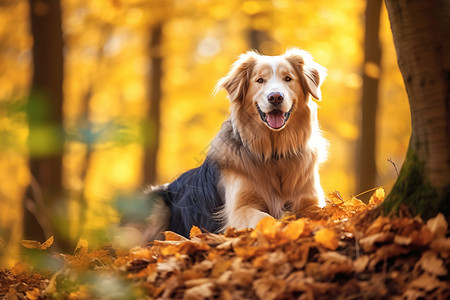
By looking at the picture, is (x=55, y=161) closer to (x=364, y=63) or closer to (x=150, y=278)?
(x=150, y=278)

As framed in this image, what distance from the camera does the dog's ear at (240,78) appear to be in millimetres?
4633

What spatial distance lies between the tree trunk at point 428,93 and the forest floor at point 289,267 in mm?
182

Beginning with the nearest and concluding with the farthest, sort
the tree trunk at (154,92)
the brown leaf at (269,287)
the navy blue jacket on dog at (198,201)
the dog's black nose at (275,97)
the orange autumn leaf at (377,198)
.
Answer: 1. the brown leaf at (269,287)
2. the orange autumn leaf at (377,198)
3. the dog's black nose at (275,97)
4. the navy blue jacket on dog at (198,201)
5. the tree trunk at (154,92)

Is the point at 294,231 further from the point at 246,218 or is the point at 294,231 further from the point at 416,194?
the point at 246,218

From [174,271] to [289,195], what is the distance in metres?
2.10

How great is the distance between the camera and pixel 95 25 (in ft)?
31.8

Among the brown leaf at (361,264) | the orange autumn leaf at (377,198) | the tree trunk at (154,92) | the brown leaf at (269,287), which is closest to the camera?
the brown leaf at (269,287)

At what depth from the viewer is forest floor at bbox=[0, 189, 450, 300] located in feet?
7.16

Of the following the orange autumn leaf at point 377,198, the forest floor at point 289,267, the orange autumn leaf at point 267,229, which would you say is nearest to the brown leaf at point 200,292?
the forest floor at point 289,267

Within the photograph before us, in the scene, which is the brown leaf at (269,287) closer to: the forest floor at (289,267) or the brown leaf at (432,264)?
the forest floor at (289,267)

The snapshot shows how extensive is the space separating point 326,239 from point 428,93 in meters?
0.99

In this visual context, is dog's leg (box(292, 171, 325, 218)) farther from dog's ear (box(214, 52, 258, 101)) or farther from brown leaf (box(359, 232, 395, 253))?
brown leaf (box(359, 232, 395, 253))

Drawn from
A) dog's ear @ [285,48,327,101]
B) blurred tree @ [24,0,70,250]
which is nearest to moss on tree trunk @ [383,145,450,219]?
dog's ear @ [285,48,327,101]

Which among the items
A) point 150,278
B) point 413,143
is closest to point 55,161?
point 150,278
